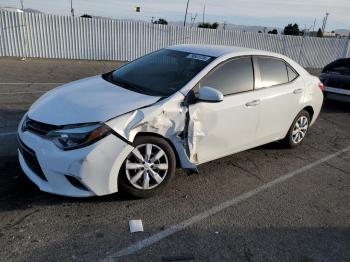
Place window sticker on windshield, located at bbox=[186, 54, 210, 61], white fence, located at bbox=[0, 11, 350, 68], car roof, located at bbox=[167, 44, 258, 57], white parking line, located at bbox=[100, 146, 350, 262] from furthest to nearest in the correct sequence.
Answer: white fence, located at bbox=[0, 11, 350, 68]
car roof, located at bbox=[167, 44, 258, 57]
window sticker on windshield, located at bbox=[186, 54, 210, 61]
white parking line, located at bbox=[100, 146, 350, 262]

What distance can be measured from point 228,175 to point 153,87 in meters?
1.51

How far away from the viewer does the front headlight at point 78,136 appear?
332 centimetres

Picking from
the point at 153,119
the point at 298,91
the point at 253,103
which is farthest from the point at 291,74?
the point at 153,119

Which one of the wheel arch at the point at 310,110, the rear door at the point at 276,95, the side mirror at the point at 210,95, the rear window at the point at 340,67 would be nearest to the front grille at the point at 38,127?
the side mirror at the point at 210,95

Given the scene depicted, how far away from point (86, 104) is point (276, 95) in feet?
8.84

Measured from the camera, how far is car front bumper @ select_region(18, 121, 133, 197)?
10.8 feet

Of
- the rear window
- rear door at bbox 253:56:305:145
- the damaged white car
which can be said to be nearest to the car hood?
the damaged white car

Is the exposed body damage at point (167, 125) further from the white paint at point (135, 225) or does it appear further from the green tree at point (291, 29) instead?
the green tree at point (291, 29)

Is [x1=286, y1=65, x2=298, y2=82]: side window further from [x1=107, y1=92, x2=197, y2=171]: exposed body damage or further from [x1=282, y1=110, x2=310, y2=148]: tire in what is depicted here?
[x1=107, y1=92, x2=197, y2=171]: exposed body damage

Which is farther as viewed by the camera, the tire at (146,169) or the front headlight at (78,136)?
the tire at (146,169)

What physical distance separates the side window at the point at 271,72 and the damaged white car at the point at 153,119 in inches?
0.6

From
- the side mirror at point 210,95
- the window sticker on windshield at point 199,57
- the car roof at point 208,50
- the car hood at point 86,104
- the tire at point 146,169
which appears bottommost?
the tire at point 146,169

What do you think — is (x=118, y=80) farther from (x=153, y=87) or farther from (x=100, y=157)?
(x=100, y=157)

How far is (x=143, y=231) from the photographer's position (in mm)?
3271
